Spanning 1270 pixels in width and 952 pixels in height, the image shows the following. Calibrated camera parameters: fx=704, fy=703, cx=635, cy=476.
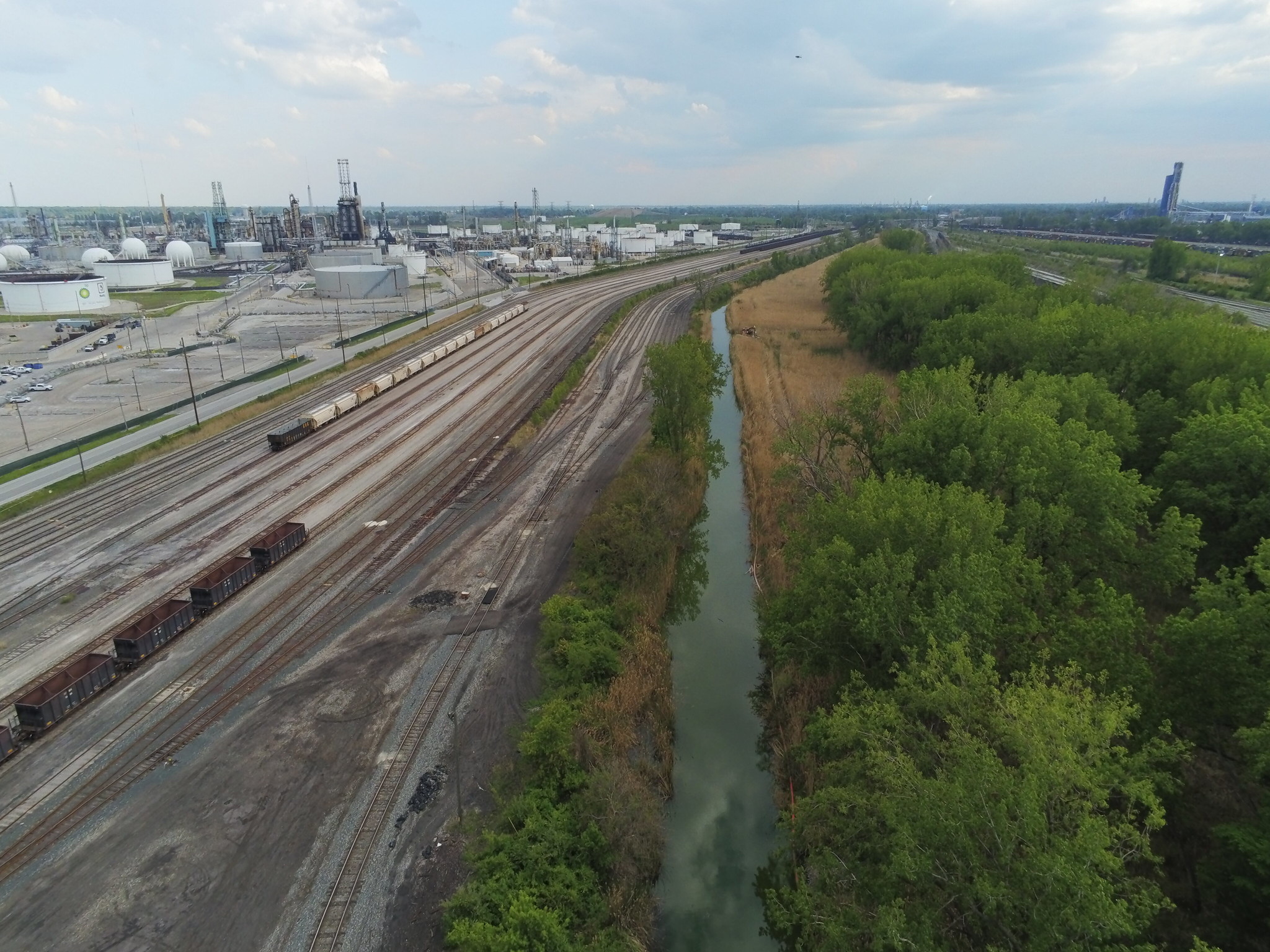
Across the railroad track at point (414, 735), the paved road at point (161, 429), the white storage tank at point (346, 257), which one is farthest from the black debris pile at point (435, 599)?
the white storage tank at point (346, 257)

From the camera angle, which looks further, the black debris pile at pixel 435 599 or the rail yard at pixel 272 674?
the black debris pile at pixel 435 599

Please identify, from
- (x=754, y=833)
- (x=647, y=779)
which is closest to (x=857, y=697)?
(x=754, y=833)

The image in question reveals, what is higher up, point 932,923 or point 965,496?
point 965,496

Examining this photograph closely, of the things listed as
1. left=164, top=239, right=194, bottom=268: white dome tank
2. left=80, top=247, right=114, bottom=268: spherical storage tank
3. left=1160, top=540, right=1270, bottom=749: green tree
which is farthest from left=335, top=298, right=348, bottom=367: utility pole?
left=164, top=239, right=194, bottom=268: white dome tank

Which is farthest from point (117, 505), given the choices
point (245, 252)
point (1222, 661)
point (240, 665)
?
point (245, 252)

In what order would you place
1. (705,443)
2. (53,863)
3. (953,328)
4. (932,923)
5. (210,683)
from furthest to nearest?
(953,328) < (705,443) < (210,683) < (53,863) < (932,923)

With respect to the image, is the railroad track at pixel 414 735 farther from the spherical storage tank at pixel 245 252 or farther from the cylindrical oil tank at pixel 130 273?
the spherical storage tank at pixel 245 252

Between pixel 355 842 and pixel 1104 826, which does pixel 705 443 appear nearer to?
pixel 355 842
